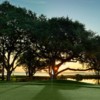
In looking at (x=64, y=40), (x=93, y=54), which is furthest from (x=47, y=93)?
(x=93, y=54)

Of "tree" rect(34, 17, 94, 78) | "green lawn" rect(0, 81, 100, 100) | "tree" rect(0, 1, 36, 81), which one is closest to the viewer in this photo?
"green lawn" rect(0, 81, 100, 100)

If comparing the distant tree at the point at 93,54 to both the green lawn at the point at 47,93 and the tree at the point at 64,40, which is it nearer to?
the tree at the point at 64,40

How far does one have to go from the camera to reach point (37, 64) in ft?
175

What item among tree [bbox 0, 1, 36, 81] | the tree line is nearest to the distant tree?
the tree line

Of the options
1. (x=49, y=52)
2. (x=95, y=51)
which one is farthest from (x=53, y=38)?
(x=95, y=51)

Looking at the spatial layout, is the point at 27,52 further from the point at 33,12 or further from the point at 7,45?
the point at 33,12

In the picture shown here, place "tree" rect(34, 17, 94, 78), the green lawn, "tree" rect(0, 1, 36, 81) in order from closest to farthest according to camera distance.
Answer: the green lawn < "tree" rect(34, 17, 94, 78) < "tree" rect(0, 1, 36, 81)

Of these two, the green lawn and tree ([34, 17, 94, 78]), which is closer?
the green lawn

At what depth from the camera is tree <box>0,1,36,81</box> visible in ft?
152

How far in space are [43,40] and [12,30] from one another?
16.9ft

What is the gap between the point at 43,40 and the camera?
46.2 m

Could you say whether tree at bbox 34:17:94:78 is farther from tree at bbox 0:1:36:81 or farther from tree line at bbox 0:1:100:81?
tree at bbox 0:1:36:81

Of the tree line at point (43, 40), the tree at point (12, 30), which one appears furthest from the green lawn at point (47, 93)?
the tree at point (12, 30)

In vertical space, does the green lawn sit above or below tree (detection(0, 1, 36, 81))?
below
